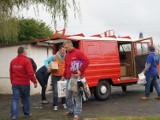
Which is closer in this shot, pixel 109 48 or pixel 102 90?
pixel 102 90

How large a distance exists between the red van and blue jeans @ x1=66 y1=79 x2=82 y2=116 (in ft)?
8.88

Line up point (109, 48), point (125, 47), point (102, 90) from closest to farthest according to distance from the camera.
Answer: point (102, 90), point (109, 48), point (125, 47)

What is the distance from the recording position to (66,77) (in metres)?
9.64

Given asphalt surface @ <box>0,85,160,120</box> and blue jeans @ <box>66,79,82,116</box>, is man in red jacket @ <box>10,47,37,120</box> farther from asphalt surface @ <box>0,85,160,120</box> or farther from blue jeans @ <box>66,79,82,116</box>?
blue jeans @ <box>66,79,82,116</box>

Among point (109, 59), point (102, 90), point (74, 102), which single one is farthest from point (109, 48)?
point (74, 102)

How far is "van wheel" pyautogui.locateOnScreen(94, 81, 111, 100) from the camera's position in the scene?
42.7 feet

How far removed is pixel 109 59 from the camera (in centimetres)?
1333

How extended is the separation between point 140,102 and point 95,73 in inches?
69.6

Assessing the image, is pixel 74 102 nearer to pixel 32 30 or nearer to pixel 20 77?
pixel 20 77

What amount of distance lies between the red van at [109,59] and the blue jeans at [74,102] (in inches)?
107

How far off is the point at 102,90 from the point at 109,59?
1.12 metres

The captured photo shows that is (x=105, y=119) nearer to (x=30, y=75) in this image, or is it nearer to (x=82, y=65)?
(x=82, y=65)

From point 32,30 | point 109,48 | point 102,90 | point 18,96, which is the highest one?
point 32,30

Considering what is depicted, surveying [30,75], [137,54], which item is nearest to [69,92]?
[30,75]
